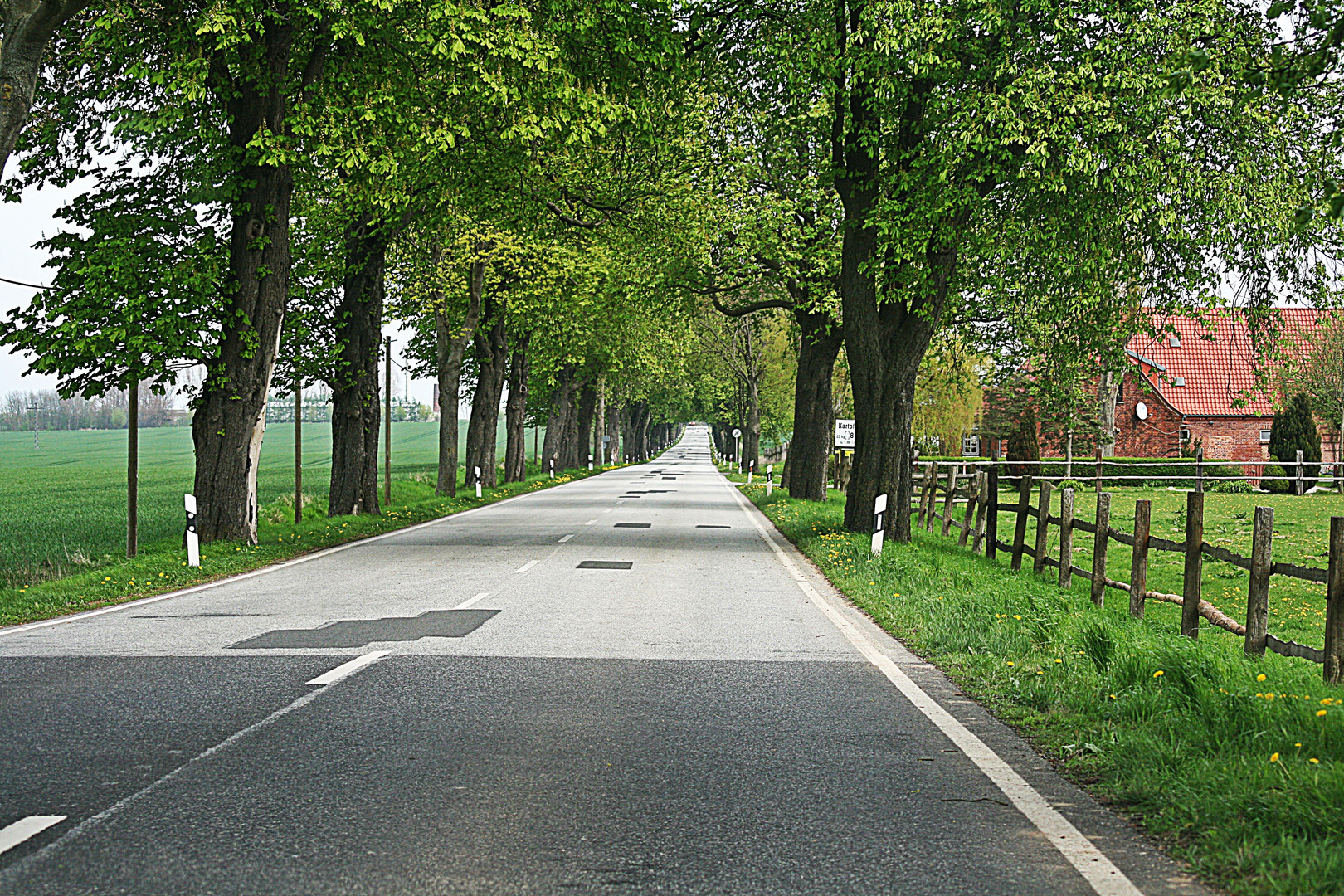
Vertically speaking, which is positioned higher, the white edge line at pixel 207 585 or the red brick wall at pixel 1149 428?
the red brick wall at pixel 1149 428

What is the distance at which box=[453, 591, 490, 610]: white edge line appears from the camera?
41.9 feet

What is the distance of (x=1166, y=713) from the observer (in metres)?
7.26

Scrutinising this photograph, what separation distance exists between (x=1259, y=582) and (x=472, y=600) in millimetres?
7530

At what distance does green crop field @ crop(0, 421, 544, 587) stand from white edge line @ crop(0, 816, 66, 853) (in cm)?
1192

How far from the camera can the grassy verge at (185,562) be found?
1341 centimetres

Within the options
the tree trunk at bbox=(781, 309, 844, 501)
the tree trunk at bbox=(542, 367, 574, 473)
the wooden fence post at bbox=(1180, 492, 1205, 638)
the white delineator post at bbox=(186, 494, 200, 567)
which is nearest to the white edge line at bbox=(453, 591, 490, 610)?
the white delineator post at bbox=(186, 494, 200, 567)

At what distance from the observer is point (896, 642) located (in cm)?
1102

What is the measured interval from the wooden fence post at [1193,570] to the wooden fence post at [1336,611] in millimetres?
2372

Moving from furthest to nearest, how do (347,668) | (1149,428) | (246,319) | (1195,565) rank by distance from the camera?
(1149,428) < (246,319) < (1195,565) < (347,668)

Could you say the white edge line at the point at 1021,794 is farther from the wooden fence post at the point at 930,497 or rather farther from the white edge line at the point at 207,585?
the wooden fence post at the point at 930,497

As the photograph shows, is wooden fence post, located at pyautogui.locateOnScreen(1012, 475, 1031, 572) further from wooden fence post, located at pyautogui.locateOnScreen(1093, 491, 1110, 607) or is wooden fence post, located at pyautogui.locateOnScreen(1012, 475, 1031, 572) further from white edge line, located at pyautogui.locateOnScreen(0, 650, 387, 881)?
white edge line, located at pyautogui.locateOnScreen(0, 650, 387, 881)

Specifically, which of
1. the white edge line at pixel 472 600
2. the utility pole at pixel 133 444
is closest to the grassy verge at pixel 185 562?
the utility pole at pixel 133 444

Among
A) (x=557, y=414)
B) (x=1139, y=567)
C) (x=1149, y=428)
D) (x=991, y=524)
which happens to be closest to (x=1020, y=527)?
(x=991, y=524)

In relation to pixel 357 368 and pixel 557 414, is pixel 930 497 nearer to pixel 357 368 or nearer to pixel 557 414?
pixel 357 368
